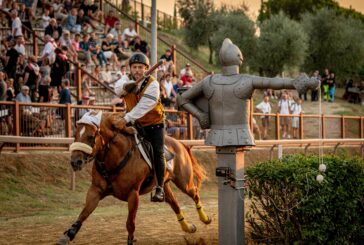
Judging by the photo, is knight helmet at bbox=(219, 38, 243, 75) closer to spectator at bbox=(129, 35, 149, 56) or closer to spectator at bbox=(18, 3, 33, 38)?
spectator at bbox=(18, 3, 33, 38)

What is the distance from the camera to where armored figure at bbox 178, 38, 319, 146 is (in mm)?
9531

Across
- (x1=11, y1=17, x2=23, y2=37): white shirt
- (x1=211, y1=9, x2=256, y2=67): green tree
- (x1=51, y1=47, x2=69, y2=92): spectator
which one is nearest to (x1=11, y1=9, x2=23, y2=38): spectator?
(x1=11, y1=17, x2=23, y2=37): white shirt

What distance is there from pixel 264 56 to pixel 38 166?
134ft

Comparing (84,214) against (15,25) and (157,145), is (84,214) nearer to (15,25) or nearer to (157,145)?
(157,145)

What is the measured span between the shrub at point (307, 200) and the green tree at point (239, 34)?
49649mm

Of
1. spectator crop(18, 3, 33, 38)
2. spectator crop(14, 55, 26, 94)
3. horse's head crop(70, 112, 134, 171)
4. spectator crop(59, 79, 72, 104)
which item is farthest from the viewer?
A: spectator crop(18, 3, 33, 38)

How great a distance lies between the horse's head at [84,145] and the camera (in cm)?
1027

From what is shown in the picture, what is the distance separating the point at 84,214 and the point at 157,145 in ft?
6.42

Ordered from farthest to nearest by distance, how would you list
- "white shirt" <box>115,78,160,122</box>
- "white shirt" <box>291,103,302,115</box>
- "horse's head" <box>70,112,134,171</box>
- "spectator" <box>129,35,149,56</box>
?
"white shirt" <box>291,103,302,115</box>
"spectator" <box>129,35,149,56</box>
"white shirt" <box>115,78,160,122</box>
"horse's head" <box>70,112,134,171</box>


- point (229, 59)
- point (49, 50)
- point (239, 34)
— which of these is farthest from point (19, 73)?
point (239, 34)

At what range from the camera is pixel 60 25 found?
2655 cm

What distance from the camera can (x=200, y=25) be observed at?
6462 centimetres

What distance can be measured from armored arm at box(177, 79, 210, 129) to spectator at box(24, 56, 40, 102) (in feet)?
38.0

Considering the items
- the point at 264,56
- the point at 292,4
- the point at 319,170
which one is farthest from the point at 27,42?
the point at 292,4
